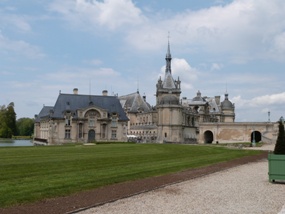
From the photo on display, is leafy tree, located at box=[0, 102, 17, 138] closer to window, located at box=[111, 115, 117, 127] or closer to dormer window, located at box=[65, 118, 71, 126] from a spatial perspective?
dormer window, located at box=[65, 118, 71, 126]

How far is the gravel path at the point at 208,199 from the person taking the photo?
371 inches

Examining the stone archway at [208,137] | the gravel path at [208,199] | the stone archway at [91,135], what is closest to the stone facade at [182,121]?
the stone archway at [208,137]

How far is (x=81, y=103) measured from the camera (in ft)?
213

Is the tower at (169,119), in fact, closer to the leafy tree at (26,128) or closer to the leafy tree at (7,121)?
the leafy tree at (7,121)

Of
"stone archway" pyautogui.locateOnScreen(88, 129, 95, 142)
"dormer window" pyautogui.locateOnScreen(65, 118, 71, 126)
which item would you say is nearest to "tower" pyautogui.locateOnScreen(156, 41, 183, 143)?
"stone archway" pyautogui.locateOnScreen(88, 129, 95, 142)

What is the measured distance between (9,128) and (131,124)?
3144cm

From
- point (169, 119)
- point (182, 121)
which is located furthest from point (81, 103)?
point (182, 121)

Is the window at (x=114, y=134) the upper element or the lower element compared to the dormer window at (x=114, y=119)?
lower

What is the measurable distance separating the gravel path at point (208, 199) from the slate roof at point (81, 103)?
50.9 m

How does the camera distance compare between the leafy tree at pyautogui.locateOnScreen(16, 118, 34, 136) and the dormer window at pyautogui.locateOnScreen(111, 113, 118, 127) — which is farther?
the leafy tree at pyautogui.locateOnScreen(16, 118, 34, 136)

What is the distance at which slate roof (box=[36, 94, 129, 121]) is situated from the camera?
63.1m

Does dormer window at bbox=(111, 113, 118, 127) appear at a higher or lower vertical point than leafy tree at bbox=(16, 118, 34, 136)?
higher

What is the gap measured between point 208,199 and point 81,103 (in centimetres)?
5553

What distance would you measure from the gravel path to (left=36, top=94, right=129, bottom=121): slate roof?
50.9 metres
